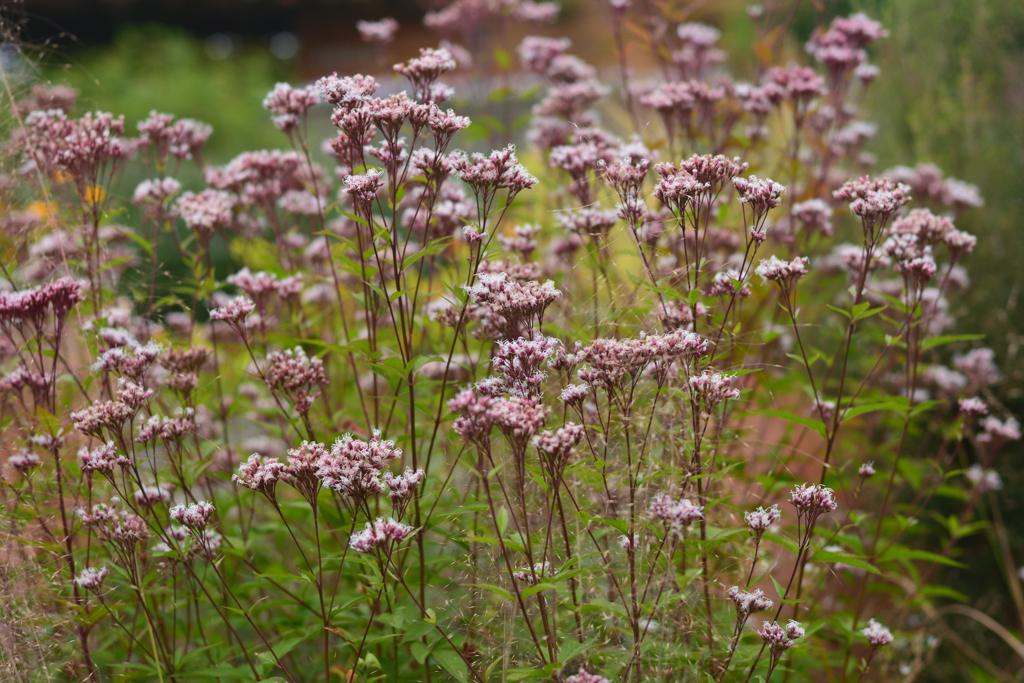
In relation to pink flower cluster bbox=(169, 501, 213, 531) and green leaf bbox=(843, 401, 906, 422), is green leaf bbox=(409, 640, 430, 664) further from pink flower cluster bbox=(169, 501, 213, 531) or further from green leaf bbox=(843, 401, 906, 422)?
green leaf bbox=(843, 401, 906, 422)

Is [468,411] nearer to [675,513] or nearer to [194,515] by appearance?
[675,513]

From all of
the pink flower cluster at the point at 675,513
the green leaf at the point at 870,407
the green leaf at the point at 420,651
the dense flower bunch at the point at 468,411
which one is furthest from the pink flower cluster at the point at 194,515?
the green leaf at the point at 870,407

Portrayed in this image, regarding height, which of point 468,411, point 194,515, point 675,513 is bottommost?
point 675,513

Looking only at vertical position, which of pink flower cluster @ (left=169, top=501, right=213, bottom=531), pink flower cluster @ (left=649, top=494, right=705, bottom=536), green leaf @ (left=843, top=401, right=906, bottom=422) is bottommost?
pink flower cluster @ (left=649, top=494, right=705, bottom=536)

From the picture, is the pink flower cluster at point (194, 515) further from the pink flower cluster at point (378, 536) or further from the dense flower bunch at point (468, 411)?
the pink flower cluster at point (378, 536)

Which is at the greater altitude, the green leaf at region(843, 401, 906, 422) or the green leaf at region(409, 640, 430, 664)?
the green leaf at region(843, 401, 906, 422)

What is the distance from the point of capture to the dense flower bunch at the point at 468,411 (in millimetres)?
2205

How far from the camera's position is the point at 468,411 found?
209 centimetres

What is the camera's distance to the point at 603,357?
216 cm

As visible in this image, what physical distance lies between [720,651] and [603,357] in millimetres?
969

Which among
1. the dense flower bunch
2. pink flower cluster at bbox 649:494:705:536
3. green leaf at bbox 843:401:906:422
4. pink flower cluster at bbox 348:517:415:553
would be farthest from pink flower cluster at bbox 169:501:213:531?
green leaf at bbox 843:401:906:422

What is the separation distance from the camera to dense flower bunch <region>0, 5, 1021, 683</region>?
221cm

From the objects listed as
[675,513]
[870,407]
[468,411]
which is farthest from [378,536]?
[870,407]

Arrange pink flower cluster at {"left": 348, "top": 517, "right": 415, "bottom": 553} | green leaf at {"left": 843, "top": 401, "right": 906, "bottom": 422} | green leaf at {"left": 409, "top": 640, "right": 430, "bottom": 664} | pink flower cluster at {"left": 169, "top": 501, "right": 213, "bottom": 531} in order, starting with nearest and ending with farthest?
pink flower cluster at {"left": 348, "top": 517, "right": 415, "bottom": 553}, pink flower cluster at {"left": 169, "top": 501, "right": 213, "bottom": 531}, green leaf at {"left": 409, "top": 640, "right": 430, "bottom": 664}, green leaf at {"left": 843, "top": 401, "right": 906, "bottom": 422}
